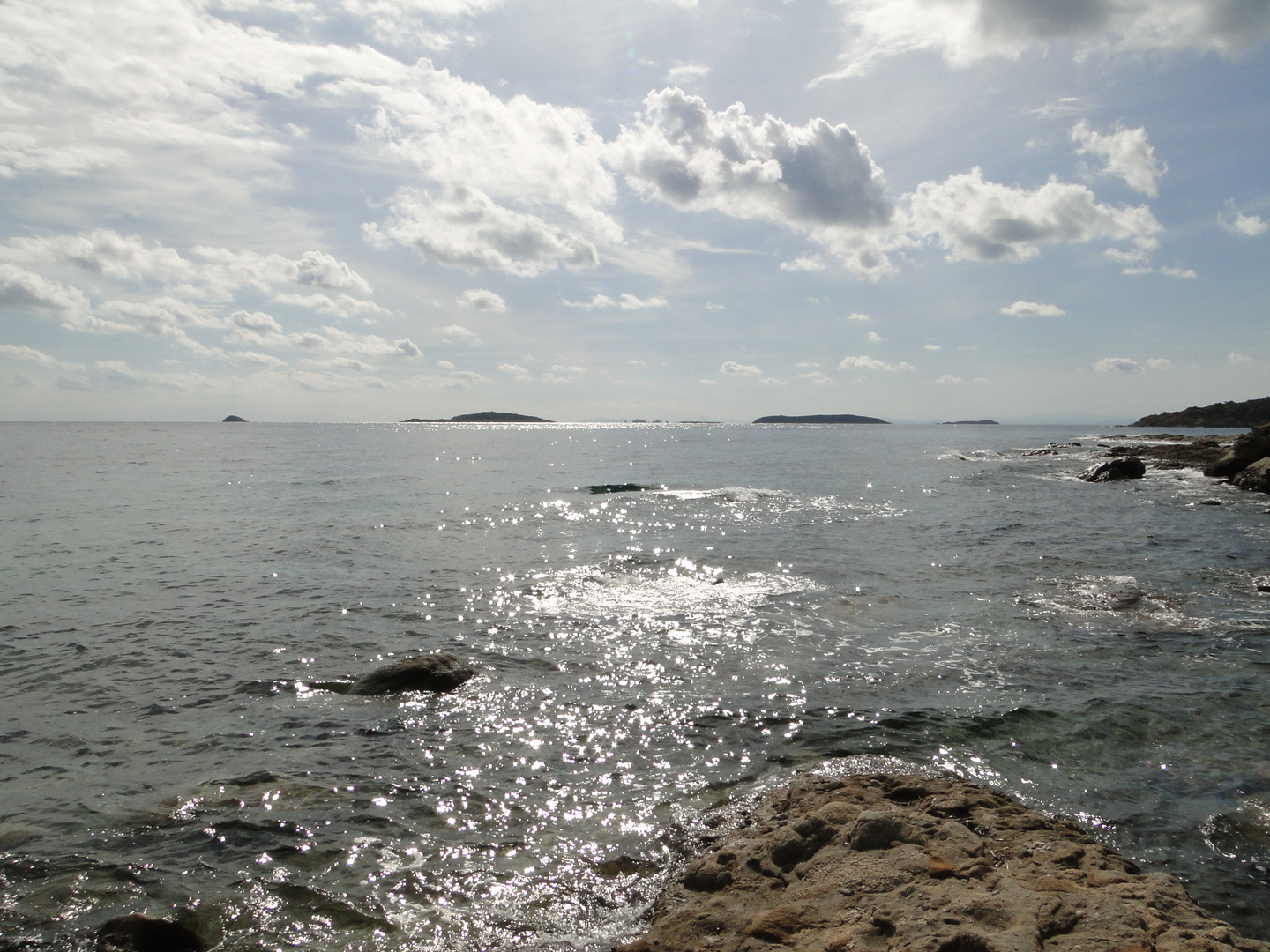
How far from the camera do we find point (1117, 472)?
154ft

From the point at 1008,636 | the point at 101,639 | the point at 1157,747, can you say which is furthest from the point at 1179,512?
the point at 101,639

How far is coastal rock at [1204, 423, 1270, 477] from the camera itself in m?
41.8

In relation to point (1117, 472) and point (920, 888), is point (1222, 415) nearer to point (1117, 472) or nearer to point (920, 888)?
point (1117, 472)

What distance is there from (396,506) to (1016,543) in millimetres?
29498

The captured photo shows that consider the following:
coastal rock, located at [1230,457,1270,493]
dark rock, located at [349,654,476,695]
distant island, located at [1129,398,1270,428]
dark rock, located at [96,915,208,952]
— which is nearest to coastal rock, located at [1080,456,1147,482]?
coastal rock, located at [1230,457,1270,493]

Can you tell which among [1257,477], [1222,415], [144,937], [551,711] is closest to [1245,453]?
[1257,477]

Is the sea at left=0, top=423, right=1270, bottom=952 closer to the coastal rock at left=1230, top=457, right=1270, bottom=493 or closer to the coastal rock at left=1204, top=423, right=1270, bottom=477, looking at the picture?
the coastal rock at left=1230, top=457, right=1270, bottom=493

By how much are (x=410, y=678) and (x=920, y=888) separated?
913cm

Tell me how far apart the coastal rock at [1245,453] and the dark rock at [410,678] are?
50.4m

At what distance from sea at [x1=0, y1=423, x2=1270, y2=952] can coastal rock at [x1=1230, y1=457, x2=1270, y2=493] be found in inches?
582

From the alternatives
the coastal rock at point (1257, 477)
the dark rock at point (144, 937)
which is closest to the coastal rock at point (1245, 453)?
the coastal rock at point (1257, 477)

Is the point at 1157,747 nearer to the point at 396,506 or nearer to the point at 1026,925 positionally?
the point at 1026,925

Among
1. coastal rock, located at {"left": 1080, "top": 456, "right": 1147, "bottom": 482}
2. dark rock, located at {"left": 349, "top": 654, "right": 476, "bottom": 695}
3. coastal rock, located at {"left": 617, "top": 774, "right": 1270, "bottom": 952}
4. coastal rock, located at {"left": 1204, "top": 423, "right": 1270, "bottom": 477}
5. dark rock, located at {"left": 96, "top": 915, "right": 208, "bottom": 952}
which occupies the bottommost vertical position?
dark rock, located at {"left": 96, "top": 915, "right": 208, "bottom": 952}

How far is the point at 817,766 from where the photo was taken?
8.95 m
